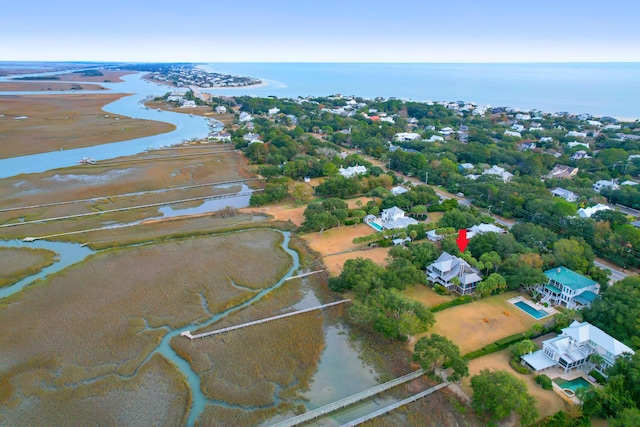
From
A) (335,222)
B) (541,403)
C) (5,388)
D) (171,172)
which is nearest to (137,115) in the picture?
(171,172)

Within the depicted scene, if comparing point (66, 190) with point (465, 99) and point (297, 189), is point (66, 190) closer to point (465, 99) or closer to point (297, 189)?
point (297, 189)

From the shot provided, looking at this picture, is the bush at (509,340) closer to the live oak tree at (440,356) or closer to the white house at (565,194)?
the live oak tree at (440,356)

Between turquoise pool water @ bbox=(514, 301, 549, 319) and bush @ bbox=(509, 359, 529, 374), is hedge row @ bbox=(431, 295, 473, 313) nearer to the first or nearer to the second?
turquoise pool water @ bbox=(514, 301, 549, 319)

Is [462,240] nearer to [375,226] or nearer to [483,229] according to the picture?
[483,229]

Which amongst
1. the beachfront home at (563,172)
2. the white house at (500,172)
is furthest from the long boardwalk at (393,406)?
the beachfront home at (563,172)

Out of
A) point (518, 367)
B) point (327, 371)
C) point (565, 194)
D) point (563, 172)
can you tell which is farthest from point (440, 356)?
point (563, 172)
